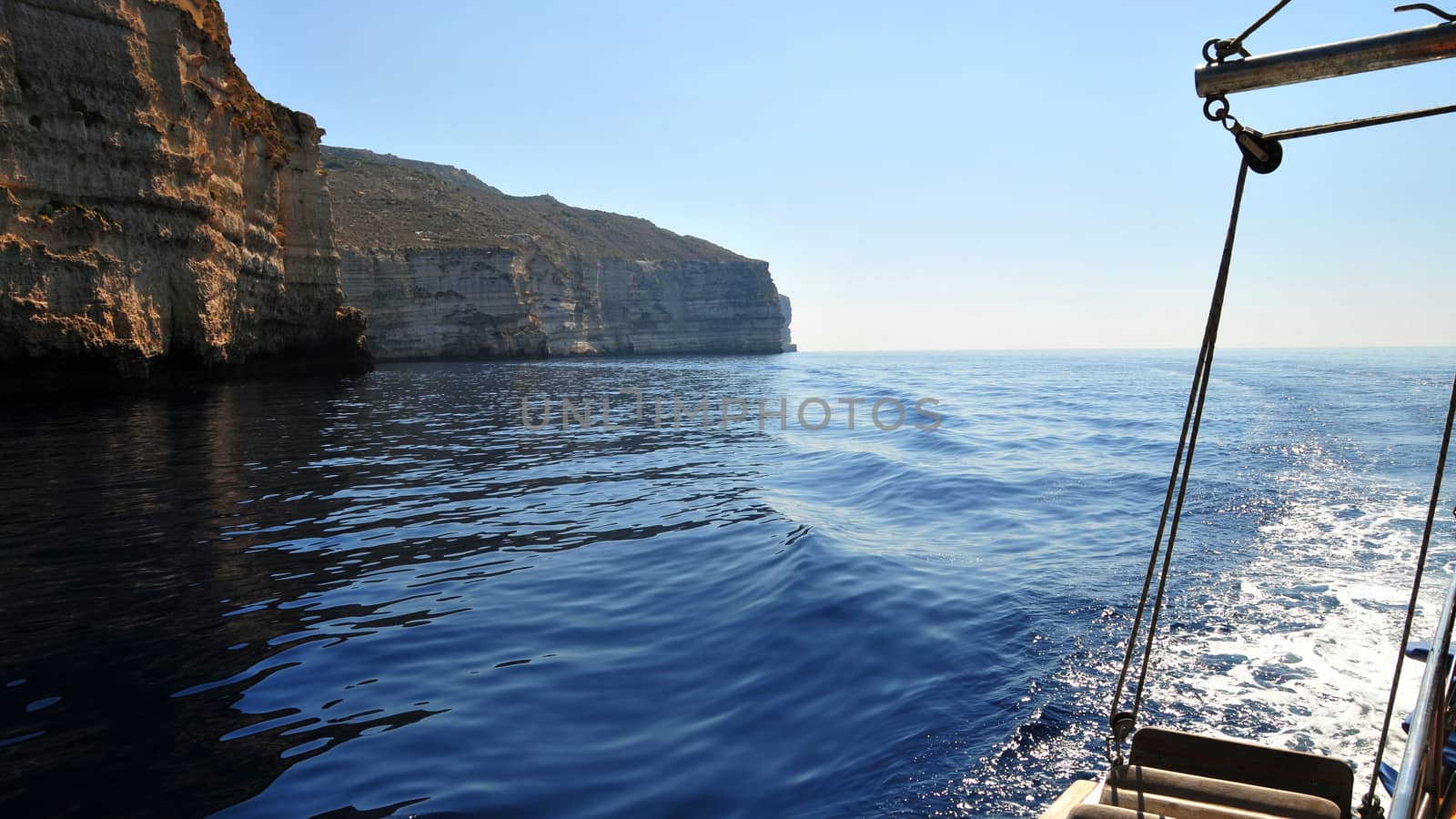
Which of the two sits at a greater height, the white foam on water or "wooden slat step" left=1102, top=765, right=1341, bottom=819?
"wooden slat step" left=1102, top=765, right=1341, bottom=819

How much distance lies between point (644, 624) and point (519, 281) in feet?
227

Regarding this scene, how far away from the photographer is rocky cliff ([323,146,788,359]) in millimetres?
66375

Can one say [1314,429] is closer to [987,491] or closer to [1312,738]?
[987,491]

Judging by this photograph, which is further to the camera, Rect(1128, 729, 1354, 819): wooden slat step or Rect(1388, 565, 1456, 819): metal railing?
Rect(1128, 729, 1354, 819): wooden slat step

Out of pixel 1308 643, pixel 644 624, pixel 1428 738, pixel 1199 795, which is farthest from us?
pixel 644 624

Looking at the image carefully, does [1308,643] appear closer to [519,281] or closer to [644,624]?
[644,624]

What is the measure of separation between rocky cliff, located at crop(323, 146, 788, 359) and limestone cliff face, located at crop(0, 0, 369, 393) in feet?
107

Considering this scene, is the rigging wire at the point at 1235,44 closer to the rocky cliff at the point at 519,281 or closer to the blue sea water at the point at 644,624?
the blue sea water at the point at 644,624

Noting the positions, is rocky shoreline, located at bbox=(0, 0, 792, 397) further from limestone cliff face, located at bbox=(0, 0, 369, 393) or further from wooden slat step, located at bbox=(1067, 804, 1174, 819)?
wooden slat step, located at bbox=(1067, 804, 1174, 819)

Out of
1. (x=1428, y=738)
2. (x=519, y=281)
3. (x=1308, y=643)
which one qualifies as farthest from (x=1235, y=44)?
(x=519, y=281)

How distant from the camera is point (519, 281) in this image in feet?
238

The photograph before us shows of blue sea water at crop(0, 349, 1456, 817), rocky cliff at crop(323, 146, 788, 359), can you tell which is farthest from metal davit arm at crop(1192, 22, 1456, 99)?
rocky cliff at crop(323, 146, 788, 359)

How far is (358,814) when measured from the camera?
440 centimetres

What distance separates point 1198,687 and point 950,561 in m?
3.91
